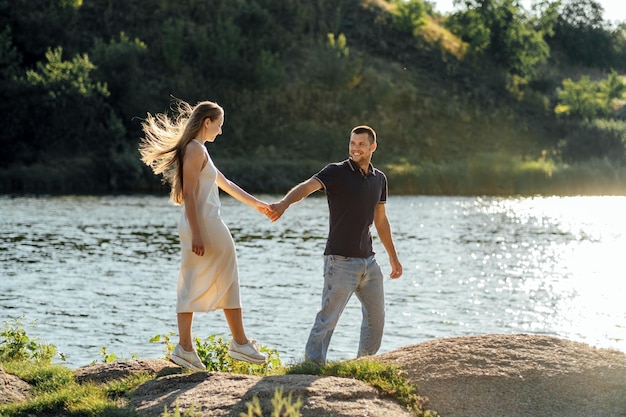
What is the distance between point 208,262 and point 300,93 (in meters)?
69.2

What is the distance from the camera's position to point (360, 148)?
10398 millimetres

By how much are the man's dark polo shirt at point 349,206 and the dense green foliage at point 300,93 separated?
52.4m

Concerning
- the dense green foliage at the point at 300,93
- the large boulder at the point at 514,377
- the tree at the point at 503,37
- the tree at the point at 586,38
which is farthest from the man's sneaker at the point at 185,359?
the tree at the point at 586,38

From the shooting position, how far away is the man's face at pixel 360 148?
10383mm

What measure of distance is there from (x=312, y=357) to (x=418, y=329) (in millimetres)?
10484

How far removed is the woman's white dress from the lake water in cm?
614

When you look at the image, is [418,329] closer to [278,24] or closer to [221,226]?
[221,226]

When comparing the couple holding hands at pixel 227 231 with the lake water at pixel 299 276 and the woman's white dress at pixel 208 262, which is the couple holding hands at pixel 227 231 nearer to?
the woman's white dress at pixel 208 262

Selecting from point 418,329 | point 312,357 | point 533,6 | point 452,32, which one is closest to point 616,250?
point 418,329

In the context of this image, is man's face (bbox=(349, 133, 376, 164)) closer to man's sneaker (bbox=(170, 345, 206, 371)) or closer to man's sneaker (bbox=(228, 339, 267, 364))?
man's sneaker (bbox=(228, 339, 267, 364))

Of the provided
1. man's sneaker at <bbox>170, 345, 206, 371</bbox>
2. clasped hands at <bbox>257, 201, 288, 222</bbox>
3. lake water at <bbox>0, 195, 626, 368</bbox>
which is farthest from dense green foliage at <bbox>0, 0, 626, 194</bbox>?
man's sneaker at <bbox>170, 345, 206, 371</bbox>

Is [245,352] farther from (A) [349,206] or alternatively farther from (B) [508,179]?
(B) [508,179]

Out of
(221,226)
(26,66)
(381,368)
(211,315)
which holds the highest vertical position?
(26,66)

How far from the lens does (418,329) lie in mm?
20781
